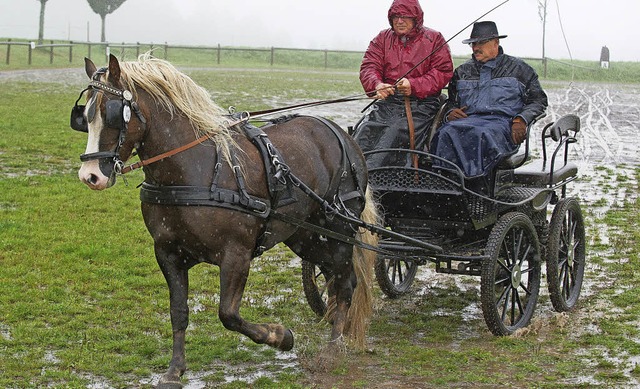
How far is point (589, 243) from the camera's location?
990cm

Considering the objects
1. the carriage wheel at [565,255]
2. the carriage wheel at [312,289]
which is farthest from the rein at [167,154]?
the carriage wheel at [565,255]

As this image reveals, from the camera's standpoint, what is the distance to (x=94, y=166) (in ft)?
15.8

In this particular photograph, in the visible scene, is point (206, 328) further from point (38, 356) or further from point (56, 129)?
point (56, 129)

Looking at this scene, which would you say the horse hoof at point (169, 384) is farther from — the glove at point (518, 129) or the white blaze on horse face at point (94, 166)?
the glove at point (518, 129)

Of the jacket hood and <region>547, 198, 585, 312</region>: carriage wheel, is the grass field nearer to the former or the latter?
<region>547, 198, 585, 312</region>: carriage wheel

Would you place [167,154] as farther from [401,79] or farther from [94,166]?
[401,79]

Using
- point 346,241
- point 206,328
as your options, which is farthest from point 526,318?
point 206,328

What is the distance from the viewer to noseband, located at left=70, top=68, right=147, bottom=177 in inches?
190

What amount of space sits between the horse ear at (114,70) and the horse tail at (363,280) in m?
2.19

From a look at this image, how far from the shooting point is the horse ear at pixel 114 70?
15.9 feet

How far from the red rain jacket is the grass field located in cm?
188

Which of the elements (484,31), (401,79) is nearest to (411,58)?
(401,79)

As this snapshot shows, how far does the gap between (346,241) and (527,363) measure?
4.72 ft

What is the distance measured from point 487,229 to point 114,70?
3.54 meters
